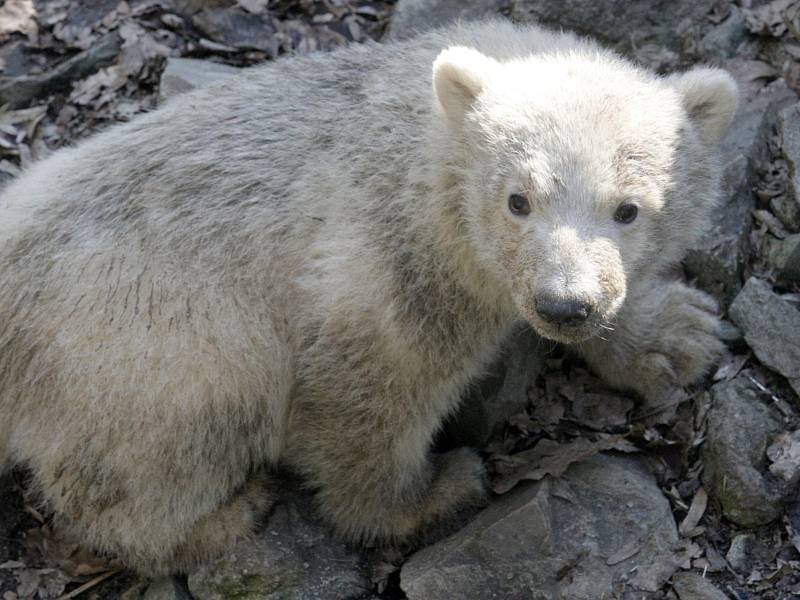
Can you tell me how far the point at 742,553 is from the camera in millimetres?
6297

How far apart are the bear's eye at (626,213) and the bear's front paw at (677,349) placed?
2025 mm

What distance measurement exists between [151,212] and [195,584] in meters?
2.47

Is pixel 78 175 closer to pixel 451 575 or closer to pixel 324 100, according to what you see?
pixel 324 100

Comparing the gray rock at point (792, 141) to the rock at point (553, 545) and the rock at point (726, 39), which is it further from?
the rock at point (553, 545)

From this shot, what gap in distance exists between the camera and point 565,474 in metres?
6.78

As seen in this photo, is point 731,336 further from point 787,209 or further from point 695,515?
point 695,515

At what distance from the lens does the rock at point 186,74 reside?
28.6 feet

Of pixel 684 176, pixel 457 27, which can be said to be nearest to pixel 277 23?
pixel 457 27

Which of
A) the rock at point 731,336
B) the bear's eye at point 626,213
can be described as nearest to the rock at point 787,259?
the rock at point 731,336

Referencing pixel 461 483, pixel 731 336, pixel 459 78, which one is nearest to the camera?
pixel 459 78

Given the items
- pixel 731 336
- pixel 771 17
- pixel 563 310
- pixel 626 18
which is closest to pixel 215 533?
pixel 563 310

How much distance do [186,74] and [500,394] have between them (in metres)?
4.13

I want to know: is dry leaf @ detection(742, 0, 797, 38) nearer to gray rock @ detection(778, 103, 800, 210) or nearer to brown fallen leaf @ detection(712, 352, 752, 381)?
gray rock @ detection(778, 103, 800, 210)

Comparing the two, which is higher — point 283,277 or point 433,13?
point 433,13
